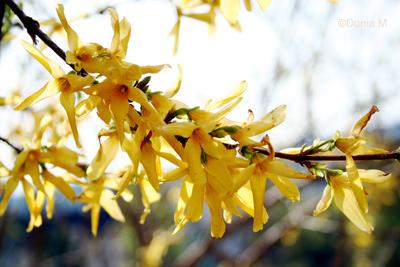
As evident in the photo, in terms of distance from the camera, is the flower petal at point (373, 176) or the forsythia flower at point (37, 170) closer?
the flower petal at point (373, 176)

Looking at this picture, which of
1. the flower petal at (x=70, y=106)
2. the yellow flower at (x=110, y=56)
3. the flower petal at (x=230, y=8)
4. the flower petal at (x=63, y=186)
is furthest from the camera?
the flower petal at (x=63, y=186)

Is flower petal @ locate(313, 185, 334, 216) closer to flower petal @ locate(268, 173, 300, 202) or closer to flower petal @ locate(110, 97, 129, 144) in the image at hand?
flower petal @ locate(268, 173, 300, 202)

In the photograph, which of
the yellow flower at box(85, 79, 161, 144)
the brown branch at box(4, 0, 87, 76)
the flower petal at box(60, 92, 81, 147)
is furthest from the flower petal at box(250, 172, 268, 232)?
the brown branch at box(4, 0, 87, 76)

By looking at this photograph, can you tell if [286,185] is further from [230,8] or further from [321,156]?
[230,8]

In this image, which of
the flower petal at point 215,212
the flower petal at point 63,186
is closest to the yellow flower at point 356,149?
the flower petal at point 215,212

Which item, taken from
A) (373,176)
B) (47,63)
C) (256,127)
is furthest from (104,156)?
(373,176)

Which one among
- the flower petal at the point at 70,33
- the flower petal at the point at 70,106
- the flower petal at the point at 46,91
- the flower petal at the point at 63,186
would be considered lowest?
the flower petal at the point at 63,186

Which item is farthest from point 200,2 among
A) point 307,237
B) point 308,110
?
point 307,237

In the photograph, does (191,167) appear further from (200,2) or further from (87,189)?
(200,2)

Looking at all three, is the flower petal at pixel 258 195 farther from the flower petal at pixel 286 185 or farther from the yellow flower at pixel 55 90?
the yellow flower at pixel 55 90
